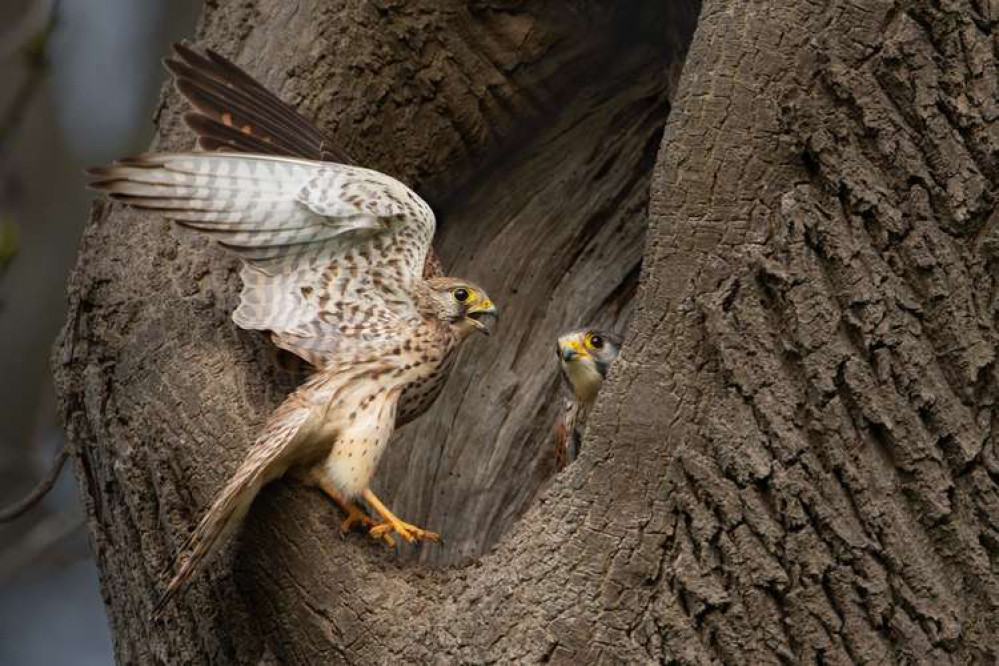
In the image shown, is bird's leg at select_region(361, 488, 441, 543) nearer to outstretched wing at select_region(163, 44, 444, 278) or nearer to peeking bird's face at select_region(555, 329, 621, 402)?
peeking bird's face at select_region(555, 329, 621, 402)

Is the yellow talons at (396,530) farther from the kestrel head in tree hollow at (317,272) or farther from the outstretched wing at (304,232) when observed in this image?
the outstretched wing at (304,232)

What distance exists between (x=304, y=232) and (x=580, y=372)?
2.83 ft

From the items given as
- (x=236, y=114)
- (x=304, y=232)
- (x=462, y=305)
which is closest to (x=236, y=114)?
(x=236, y=114)

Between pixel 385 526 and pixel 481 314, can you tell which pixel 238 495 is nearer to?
pixel 385 526

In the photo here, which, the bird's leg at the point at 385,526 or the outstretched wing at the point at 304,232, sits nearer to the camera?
the bird's leg at the point at 385,526

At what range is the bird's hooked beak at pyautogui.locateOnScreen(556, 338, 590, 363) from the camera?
13.0ft

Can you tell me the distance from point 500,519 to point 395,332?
773mm

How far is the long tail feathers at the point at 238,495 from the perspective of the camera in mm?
3057

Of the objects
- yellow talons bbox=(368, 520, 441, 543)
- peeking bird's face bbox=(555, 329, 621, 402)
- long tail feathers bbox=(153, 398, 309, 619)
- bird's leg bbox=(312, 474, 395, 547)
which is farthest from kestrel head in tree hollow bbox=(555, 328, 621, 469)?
long tail feathers bbox=(153, 398, 309, 619)

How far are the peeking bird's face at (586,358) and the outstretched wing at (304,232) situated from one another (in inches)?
18.8

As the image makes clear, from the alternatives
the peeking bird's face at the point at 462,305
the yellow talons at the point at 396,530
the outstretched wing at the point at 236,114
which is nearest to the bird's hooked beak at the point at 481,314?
the peeking bird's face at the point at 462,305

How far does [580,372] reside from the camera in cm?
393

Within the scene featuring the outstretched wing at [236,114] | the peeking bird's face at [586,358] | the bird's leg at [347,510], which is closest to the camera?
the bird's leg at [347,510]

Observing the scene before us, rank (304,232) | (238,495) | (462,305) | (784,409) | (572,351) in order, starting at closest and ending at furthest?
(784,409), (238,495), (304,232), (462,305), (572,351)
